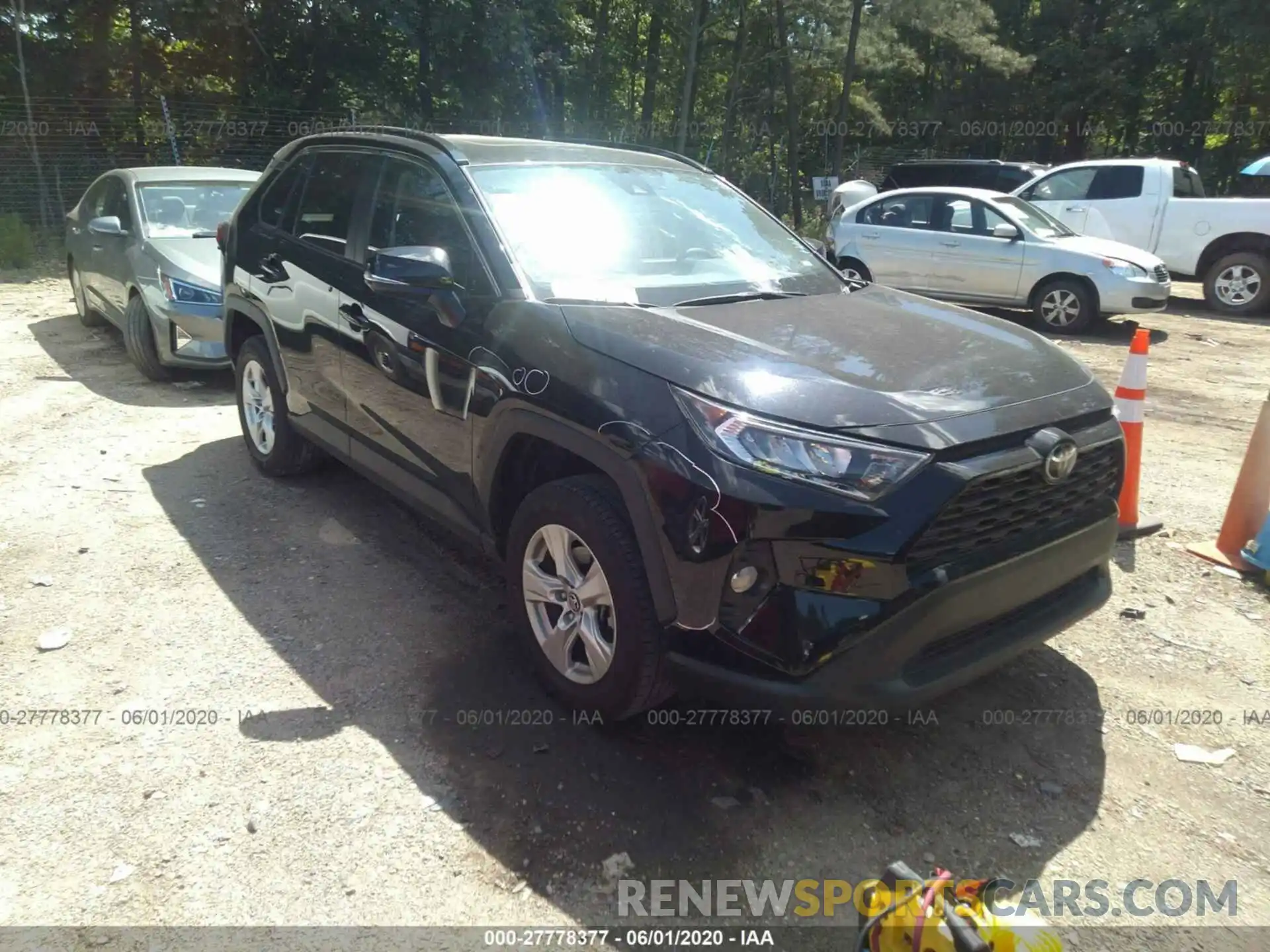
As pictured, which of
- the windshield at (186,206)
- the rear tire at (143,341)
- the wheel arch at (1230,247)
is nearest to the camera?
the rear tire at (143,341)

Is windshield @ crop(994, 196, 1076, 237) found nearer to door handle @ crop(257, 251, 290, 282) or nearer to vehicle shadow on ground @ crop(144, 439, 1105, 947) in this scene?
vehicle shadow on ground @ crop(144, 439, 1105, 947)

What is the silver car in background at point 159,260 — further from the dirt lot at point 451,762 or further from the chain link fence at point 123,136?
the chain link fence at point 123,136

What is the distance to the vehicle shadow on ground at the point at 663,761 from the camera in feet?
8.58

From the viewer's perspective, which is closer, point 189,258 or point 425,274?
point 425,274

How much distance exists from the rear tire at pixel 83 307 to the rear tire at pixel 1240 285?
12653 millimetres

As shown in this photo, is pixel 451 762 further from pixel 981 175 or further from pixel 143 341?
pixel 981 175

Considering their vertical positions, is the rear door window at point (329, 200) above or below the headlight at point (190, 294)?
above

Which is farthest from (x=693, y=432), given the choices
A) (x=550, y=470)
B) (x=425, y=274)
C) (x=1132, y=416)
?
(x=1132, y=416)

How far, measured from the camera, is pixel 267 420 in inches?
203

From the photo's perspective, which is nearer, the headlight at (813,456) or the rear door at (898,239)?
the headlight at (813,456)

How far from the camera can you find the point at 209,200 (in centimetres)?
822

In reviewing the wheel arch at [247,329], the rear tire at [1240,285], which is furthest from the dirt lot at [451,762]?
the rear tire at [1240,285]

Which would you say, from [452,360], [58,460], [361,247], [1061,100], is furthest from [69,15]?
[1061,100]

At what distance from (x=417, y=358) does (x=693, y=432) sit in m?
1.48
